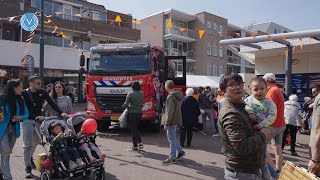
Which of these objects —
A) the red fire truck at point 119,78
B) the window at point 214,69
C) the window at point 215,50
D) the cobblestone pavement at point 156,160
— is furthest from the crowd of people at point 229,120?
the window at point 215,50

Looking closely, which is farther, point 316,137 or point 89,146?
Answer: point 89,146

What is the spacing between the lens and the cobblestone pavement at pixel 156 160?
21.4ft

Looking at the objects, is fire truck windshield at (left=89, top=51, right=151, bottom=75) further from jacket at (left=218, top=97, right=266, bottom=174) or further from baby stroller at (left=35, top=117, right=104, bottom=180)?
jacket at (left=218, top=97, right=266, bottom=174)

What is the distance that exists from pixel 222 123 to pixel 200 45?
43.1m

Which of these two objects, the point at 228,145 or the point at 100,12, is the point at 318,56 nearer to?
the point at 228,145

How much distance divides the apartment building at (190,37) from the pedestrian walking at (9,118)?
121 feet

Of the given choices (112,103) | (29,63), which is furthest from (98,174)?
(29,63)

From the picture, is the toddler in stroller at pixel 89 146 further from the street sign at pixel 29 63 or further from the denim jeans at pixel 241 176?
the street sign at pixel 29 63

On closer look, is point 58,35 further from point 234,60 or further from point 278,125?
point 234,60

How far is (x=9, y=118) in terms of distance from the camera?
17.7 feet

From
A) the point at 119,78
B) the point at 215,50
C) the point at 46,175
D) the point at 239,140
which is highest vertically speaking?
the point at 215,50

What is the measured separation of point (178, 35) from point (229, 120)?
134 feet

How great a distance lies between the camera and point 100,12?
1303 inches

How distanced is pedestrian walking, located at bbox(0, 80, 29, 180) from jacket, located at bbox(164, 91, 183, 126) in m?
3.17
